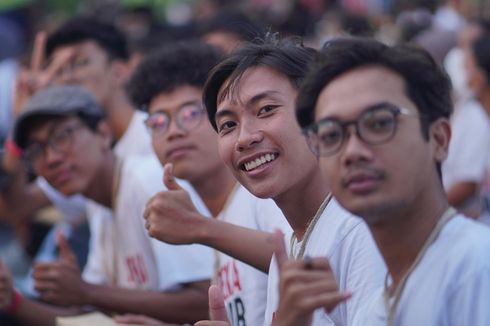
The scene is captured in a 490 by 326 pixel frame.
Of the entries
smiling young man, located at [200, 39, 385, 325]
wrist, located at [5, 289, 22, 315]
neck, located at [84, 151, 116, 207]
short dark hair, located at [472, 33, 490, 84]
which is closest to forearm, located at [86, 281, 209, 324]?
wrist, located at [5, 289, 22, 315]

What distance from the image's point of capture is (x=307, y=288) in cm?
229

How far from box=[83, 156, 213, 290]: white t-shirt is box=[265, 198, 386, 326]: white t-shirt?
1.25 meters

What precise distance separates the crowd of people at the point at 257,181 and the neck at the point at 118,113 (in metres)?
0.01

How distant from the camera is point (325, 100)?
8.21 feet

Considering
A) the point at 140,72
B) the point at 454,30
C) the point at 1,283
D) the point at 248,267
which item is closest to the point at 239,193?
the point at 248,267

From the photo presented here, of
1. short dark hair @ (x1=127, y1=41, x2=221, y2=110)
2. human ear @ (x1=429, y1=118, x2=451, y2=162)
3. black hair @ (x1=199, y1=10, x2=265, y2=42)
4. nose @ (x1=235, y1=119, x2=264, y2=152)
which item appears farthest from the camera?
black hair @ (x1=199, y1=10, x2=265, y2=42)

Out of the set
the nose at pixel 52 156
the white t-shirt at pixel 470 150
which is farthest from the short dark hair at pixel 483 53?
the nose at pixel 52 156

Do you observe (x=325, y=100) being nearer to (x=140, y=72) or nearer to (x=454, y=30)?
(x=140, y=72)

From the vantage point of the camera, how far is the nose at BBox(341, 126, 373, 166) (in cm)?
235

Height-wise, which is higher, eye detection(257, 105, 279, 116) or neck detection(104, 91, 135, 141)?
neck detection(104, 91, 135, 141)

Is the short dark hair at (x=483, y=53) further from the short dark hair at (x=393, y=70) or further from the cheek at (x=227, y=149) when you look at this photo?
the short dark hair at (x=393, y=70)

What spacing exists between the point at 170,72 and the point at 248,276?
1.17m

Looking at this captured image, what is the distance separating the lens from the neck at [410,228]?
2432mm

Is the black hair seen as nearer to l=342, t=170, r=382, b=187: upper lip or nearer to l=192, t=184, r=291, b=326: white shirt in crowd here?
l=192, t=184, r=291, b=326: white shirt in crowd
